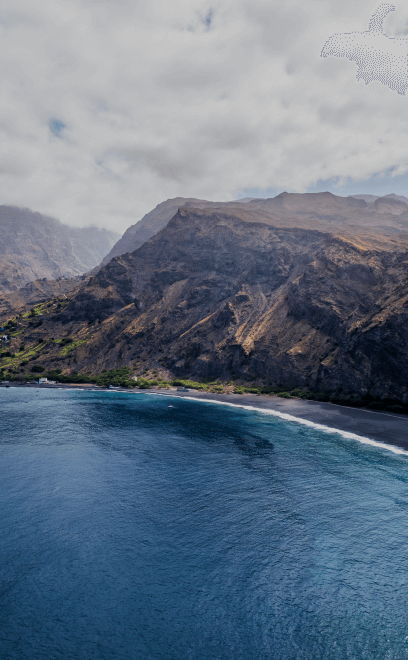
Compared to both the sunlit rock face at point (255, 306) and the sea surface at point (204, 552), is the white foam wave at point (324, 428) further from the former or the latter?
the sunlit rock face at point (255, 306)

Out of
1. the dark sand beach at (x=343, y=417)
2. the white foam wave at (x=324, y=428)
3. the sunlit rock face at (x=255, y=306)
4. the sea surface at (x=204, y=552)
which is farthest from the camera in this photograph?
the sunlit rock face at (x=255, y=306)

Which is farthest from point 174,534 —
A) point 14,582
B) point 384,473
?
point 384,473

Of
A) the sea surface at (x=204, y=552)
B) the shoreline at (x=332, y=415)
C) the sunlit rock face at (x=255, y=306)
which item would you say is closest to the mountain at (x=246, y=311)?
the sunlit rock face at (x=255, y=306)

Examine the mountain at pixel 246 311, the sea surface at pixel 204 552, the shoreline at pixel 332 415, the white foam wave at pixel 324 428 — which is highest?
the mountain at pixel 246 311

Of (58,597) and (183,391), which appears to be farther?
(183,391)

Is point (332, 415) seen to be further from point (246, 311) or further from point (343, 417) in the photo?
point (246, 311)

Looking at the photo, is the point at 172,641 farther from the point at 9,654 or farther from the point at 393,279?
the point at 393,279
